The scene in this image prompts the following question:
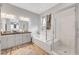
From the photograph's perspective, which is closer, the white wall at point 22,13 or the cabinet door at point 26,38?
the white wall at point 22,13

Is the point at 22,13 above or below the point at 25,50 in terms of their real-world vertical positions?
above

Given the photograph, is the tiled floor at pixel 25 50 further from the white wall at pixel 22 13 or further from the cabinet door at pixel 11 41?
the white wall at pixel 22 13

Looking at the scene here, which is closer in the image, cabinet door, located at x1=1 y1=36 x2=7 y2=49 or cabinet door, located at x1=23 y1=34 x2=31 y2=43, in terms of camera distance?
cabinet door, located at x1=1 y1=36 x2=7 y2=49

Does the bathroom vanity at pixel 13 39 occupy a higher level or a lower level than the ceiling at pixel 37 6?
lower

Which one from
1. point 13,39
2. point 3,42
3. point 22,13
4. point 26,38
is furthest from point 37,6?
point 3,42

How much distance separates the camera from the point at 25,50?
1.75m

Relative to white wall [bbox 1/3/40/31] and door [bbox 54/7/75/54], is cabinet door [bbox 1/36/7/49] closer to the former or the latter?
white wall [bbox 1/3/40/31]

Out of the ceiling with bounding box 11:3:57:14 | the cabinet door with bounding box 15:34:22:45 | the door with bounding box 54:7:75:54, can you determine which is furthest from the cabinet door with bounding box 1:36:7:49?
the door with bounding box 54:7:75:54

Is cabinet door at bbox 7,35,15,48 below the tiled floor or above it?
above

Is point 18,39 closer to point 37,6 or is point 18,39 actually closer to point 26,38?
point 26,38

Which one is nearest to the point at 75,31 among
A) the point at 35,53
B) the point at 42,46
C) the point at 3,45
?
the point at 42,46

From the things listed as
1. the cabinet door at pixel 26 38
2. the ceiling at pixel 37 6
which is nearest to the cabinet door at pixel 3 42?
the cabinet door at pixel 26 38

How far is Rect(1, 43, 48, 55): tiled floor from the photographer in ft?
5.57

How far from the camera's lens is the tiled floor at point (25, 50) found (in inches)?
66.8
